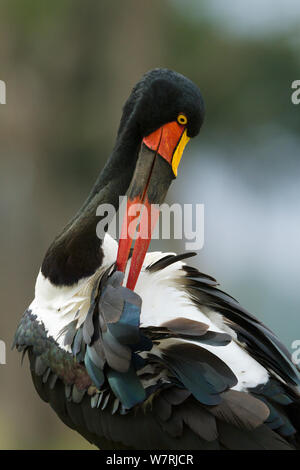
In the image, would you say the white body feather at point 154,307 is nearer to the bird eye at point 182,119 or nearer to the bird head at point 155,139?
the bird head at point 155,139

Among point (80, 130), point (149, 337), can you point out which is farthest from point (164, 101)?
point (80, 130)

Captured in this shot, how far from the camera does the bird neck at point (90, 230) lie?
1.76 m

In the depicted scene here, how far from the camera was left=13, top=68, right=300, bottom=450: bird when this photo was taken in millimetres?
1368

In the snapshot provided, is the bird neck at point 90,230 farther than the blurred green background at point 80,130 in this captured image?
No

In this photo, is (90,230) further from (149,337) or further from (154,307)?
(149,337)

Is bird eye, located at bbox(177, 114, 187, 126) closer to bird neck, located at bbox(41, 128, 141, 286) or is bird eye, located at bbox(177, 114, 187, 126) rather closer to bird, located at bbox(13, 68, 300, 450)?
bird, located at bbox(13, 68, 300, 450)

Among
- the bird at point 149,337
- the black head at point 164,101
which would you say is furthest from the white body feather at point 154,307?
the black head at point 164,101

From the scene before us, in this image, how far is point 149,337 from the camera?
1446mm

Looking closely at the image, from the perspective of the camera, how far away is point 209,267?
472 centimetres

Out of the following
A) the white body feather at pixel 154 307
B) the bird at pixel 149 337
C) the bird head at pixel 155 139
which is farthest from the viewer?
the bird head at pixel 155 139

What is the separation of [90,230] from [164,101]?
0.39m

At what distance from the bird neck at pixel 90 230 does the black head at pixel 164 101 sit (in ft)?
0.23

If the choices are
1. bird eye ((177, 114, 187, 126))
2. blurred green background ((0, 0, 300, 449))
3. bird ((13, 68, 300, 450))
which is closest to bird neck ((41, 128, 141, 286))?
bird ((13, 68, 300, 450))

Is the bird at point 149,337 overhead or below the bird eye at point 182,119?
below
